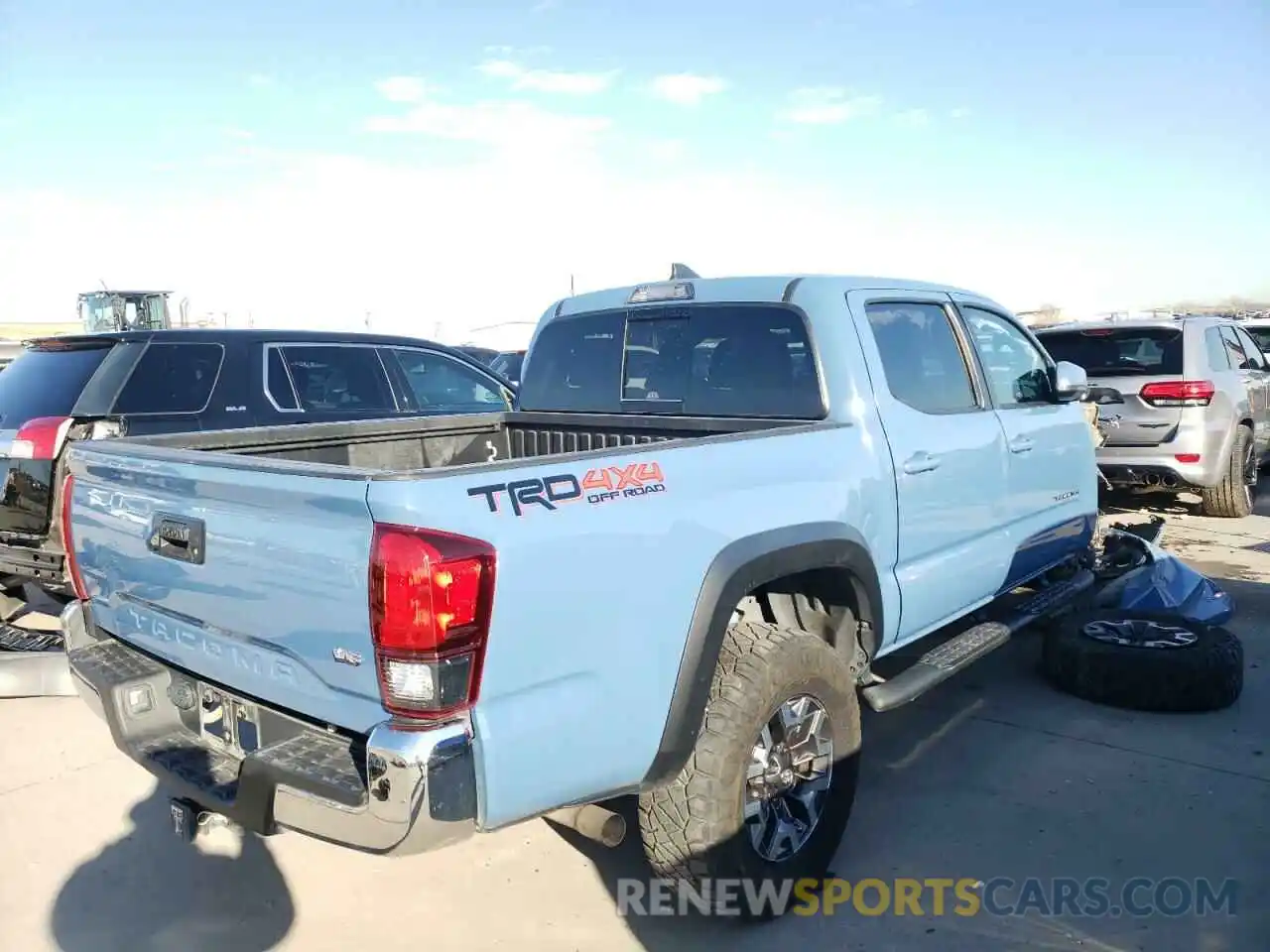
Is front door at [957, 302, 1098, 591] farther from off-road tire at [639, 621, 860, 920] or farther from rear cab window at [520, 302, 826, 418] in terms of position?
off-road tire at [639, 621, 860, 920]

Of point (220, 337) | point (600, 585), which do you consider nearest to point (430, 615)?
point (600, 585)

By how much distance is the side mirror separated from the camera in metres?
4.80

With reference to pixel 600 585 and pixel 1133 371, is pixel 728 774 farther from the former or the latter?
pixel 1133 371

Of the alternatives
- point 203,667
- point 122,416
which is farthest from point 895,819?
point 122,416

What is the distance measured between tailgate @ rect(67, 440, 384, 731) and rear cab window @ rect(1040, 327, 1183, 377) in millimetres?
7862

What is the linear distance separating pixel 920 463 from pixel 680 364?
42.0 inches

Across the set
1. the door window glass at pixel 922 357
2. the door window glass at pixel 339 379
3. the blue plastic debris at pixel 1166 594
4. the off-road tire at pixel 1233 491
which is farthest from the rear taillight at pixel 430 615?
the off-road tire at pixel 1233 491

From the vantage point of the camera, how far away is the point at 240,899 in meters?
3.22

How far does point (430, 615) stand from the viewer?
2133mm

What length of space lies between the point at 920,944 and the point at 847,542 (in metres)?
1.21

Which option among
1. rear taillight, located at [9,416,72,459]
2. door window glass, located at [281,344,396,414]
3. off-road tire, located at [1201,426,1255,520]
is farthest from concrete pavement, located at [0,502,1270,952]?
off-road tire, located at [1201,426,1255,520]

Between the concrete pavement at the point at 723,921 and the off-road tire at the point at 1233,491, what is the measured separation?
4775 millimetres

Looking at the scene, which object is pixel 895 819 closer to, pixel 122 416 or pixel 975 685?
pixel 975 685

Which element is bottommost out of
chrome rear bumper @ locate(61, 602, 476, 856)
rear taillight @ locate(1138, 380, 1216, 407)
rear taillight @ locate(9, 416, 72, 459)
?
chrome rear bumper @ locate(61, 602, 476, 856)
